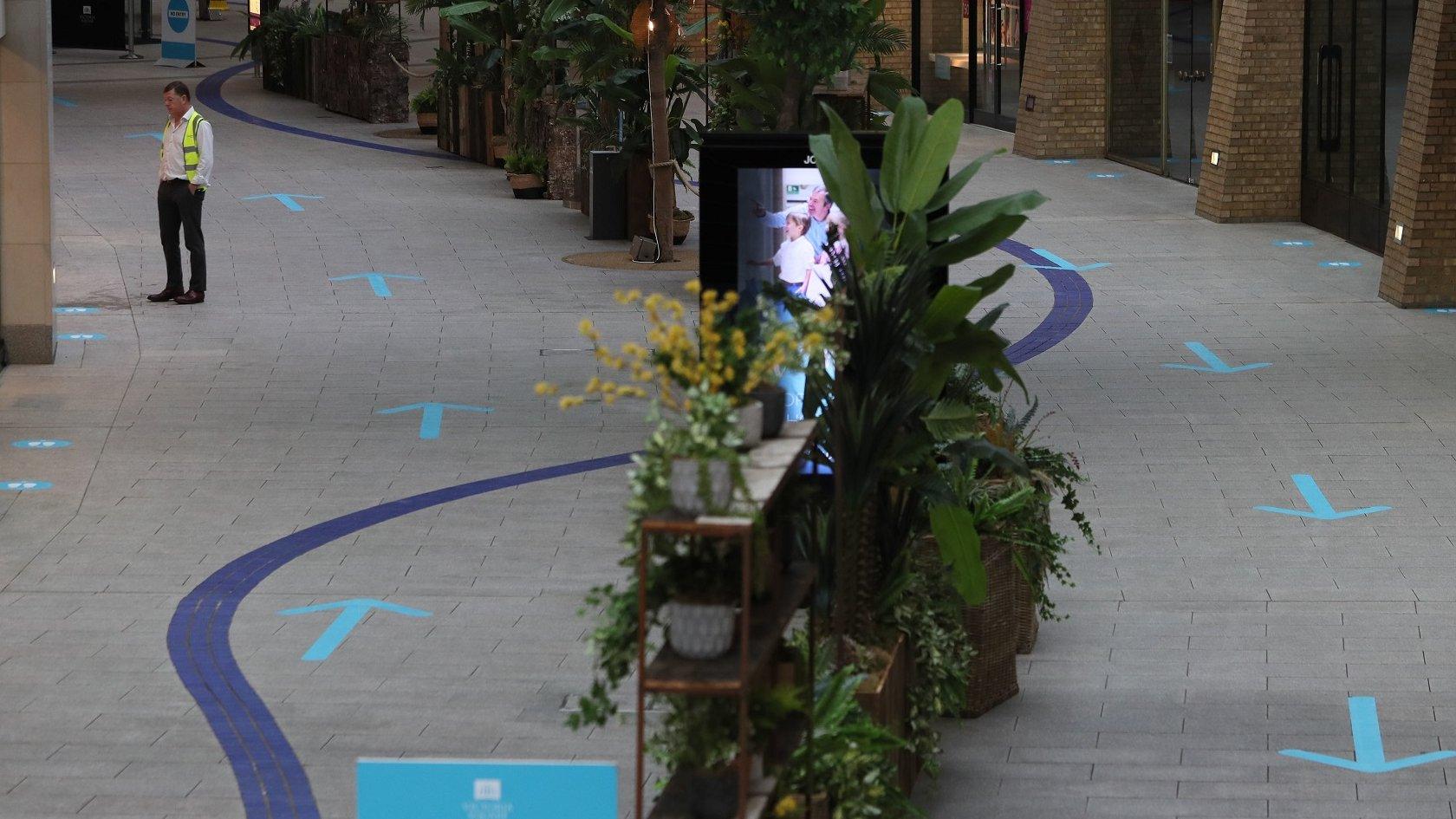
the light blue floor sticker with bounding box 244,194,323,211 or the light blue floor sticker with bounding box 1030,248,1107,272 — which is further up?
the light blue floor sticker with bounding box 244,194,323,211

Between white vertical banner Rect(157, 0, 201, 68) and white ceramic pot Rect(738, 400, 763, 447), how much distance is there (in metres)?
41.7

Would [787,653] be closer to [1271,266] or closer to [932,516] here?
[932,516]

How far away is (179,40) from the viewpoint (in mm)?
46250

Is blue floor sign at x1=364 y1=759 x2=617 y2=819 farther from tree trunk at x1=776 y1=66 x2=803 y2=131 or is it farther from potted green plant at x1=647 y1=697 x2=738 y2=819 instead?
tree trunk at x1=776 y1=66 x2=803 y2=131

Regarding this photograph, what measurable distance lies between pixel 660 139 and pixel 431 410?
7.38 metres

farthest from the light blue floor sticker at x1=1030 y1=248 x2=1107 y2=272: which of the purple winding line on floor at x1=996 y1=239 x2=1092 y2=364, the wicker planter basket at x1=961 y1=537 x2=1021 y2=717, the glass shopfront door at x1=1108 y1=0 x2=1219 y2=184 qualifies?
the wicker planter basket at x1=961 y1=537 x2=1021 y2=717

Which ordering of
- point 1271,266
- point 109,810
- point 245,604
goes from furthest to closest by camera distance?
point 1271,266, point 245,604, point 109,810

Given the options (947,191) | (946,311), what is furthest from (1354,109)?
(946,311)

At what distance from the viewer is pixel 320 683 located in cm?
953

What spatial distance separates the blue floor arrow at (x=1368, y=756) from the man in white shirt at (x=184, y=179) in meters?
12.8

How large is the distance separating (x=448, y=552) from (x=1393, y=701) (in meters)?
5.27

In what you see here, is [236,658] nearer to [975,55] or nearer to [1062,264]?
[1062,264]

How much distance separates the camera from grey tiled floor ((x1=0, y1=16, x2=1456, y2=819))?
8727 millimetres

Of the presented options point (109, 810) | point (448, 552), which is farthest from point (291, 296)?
point (109, 810)
